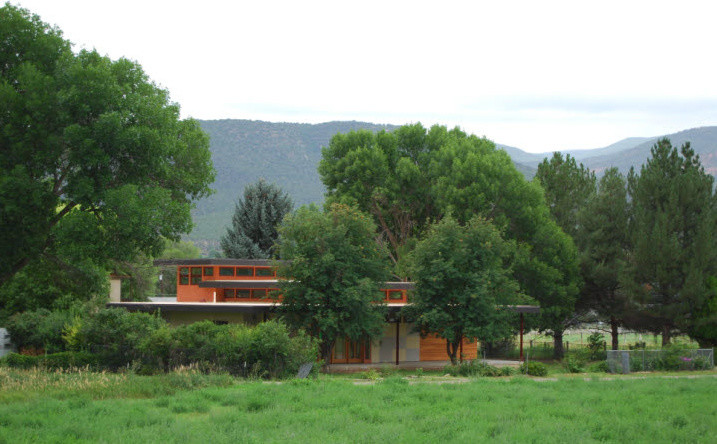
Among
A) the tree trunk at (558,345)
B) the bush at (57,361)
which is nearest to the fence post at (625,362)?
the tree trunk at (558,345)

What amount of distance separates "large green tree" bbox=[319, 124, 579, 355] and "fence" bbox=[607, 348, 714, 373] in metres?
13.0

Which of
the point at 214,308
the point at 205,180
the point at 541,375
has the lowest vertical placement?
Answer: the point at 541,375

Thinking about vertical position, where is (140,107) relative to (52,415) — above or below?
above

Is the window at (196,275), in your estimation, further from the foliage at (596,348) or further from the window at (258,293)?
the foliage at (596,348)

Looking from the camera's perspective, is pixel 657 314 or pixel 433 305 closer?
pixel 433 305

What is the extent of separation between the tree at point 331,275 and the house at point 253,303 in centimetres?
A: 282

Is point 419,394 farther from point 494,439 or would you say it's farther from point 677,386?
point 677,386

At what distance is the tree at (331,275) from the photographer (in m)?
33.4

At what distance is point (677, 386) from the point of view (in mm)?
23500

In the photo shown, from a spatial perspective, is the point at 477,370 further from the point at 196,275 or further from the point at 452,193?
the point at 452,193

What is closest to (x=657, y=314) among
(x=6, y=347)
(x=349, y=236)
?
(x=349, y=236)

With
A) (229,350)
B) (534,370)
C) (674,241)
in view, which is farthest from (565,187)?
(229,350)

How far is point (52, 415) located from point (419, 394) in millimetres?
9524

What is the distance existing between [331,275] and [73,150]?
1360 cm
